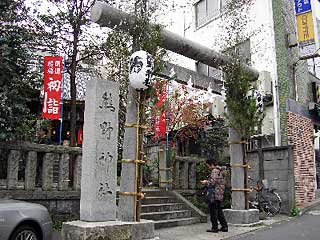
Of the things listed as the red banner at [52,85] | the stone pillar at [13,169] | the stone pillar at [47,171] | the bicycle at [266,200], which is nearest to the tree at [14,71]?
the stone pillar at [13,169]

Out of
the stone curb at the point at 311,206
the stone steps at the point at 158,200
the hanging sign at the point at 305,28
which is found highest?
the hanging sign at the point at 305,28

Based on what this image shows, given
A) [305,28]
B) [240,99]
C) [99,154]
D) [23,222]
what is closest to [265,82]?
[305,28]

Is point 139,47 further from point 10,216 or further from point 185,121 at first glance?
point 185,121

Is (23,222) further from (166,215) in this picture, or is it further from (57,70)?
(57,70)

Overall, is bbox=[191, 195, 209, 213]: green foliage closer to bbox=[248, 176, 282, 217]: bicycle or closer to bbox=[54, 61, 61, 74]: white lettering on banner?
bbox=[248, 176, 282, 217]: bicycle

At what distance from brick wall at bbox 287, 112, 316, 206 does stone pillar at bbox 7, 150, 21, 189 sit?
10.6 metres

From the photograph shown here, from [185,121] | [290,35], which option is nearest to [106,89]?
[185,121]

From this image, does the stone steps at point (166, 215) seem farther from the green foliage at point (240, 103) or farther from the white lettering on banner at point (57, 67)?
the white lettering on banner at point (57, 67)

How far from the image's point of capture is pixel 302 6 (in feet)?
50.7

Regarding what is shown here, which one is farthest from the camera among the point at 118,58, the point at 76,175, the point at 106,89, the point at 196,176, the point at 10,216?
the point at 196,176

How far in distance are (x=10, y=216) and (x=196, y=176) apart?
8622 mm

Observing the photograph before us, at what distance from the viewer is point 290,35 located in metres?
16.5

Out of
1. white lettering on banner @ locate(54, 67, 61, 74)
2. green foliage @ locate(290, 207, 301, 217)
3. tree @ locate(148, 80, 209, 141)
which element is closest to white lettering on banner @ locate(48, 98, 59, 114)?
white lettering on banner @ locate(54, 67, 61, 74)

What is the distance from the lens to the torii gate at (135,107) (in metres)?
8.12
